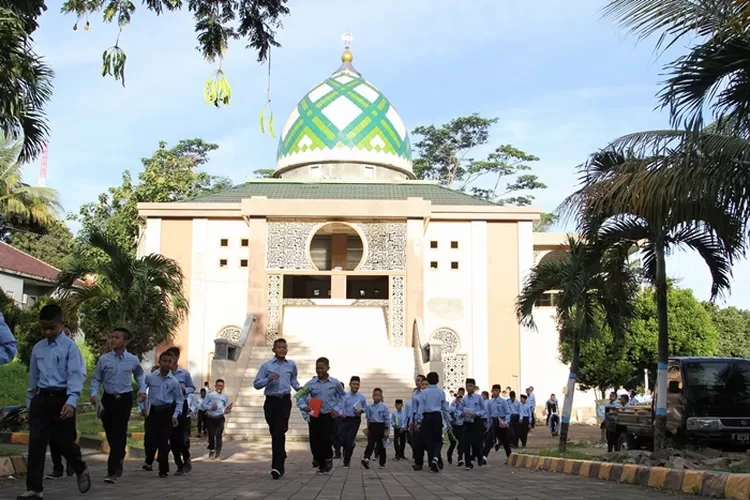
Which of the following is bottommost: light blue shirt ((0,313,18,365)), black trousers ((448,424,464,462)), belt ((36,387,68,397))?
black trousers ((448,424,464,462))

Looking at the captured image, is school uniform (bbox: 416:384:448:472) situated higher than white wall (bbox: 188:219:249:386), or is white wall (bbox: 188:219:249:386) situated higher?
white wall (bbox: 188:219:249:386)

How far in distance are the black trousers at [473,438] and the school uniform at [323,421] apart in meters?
3.48

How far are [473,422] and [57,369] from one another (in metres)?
8.13

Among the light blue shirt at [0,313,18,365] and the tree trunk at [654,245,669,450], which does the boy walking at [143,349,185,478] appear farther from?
the tree trunk at [654,245,669,450]

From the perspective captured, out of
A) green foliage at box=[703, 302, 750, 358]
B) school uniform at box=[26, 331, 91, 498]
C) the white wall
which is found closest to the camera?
school uniform at box=[26, 331, 91, 498]

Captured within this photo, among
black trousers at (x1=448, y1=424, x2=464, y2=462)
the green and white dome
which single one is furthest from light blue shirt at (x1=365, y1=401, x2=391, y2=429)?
the green and white dome

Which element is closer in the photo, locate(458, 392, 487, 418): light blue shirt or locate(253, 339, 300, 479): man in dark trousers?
locate(253, 339, 300, 479): man in dark trousers

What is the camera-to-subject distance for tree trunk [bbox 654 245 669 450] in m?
11.7

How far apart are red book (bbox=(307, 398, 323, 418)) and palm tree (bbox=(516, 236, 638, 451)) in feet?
17.1

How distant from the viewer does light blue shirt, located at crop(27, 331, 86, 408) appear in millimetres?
7137

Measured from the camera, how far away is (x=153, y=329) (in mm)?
19406

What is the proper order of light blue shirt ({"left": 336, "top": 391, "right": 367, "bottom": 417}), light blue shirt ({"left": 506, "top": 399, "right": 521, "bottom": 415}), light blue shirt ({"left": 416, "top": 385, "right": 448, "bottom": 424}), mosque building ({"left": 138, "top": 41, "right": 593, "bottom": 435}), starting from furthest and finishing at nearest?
mosque building ({"left": 138, "top": 41, "right": 593, "bottom": 435}), light blue shirt ({"left": 506, "top": 399, "right": 521, "bottom": 415}), light blue shirt ({"left": 336, "top": 391, "right": 367, "bottom": 417}), light blue shirt ({"left": 416, "top": 385, "right": 448, "bottom": 424})

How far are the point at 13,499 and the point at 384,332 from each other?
2140cm

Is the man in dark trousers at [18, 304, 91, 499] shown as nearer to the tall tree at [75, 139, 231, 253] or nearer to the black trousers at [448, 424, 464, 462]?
the black trousers at [448, 424, 464, 462]
